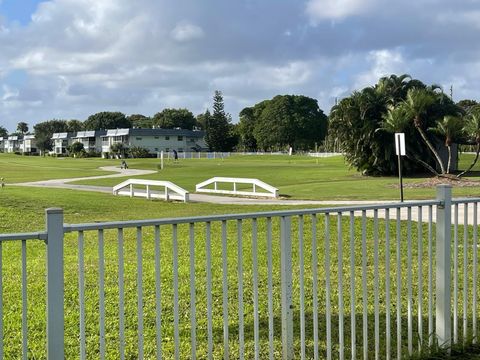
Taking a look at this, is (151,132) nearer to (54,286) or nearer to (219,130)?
(219,130)

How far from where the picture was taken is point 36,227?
14922 mm

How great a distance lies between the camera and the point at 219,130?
413 ft

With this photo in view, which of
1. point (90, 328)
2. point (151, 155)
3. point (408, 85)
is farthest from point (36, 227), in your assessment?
point (151, 155)

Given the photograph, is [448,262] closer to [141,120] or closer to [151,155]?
[151,155]

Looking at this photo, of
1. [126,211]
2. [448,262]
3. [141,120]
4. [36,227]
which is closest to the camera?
[448,262]

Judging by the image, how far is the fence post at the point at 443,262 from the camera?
4.89m

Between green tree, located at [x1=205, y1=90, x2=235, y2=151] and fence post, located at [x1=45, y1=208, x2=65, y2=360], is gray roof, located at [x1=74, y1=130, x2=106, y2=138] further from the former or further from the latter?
fence post, located at [x1=45, y1=208, x2=65, y2=360]

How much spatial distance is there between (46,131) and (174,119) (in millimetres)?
38792

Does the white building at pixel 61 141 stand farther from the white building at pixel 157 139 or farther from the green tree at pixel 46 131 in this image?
the white building at pixel 157 139

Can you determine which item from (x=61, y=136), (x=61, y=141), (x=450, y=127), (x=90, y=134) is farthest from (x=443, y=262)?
(x=61, y=141)

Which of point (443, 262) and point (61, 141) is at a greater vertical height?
point (61, 141)

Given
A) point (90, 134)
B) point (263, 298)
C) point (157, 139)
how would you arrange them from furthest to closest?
point (90, 134) < point (157, 139) < point (263, 298)

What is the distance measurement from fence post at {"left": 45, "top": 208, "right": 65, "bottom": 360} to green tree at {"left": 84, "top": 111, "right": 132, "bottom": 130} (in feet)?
552

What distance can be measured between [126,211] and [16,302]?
13144 mm
